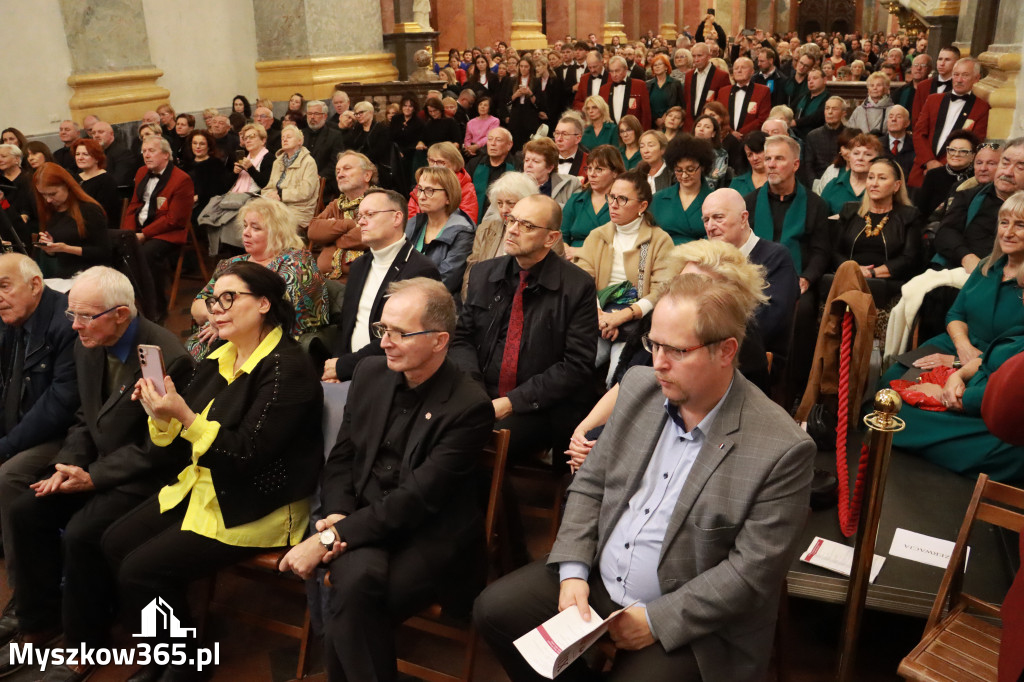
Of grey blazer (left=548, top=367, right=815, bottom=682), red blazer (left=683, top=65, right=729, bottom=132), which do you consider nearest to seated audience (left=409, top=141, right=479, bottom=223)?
grey blazer (left=548, top=367, right=815, bottom=682)

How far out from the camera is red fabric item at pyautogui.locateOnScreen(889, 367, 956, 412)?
11.6ft

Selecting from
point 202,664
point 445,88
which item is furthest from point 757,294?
point 445,88

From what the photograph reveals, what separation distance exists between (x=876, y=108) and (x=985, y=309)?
4767mm

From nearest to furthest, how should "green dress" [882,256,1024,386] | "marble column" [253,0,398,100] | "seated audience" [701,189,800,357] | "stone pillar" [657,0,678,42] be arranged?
"green dress" [882,256,1024,386]
"seated audience" [701,189,800,357]
"marble column" [253,0,398,100]
"stone pillar" [657,0,678,42]

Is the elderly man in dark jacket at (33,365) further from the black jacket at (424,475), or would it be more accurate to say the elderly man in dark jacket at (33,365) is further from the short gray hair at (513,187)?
the short gray hair at (513,187)

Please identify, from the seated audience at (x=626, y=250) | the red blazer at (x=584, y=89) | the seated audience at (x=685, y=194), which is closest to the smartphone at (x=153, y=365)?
the seated audience at (x=626, y=250)

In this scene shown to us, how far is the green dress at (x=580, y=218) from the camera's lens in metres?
5.14

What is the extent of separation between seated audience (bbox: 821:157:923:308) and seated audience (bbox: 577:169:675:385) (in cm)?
135

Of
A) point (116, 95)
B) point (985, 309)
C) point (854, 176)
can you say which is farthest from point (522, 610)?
point (116, 95)

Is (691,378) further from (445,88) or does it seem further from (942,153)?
(445,88)

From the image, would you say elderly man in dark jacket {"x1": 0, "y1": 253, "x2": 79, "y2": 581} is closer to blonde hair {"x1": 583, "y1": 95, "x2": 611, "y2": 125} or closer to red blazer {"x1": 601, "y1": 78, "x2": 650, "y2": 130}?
blonde hair {"x1": 583, "y1": 95, "x2": 611, "y2": 125}

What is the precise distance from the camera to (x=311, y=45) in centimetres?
1112

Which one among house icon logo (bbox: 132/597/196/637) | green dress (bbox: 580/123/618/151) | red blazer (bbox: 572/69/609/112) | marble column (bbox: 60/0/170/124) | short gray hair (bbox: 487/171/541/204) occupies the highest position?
marble column (bbox: 60/0/170/124)

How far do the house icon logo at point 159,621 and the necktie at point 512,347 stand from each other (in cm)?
149
